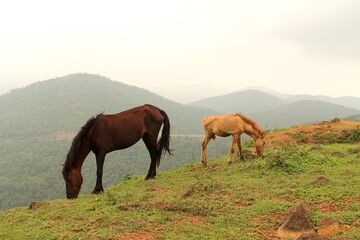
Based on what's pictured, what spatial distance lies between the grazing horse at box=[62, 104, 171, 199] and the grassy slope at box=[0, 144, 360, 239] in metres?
1.19

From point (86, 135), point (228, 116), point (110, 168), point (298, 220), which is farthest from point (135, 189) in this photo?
point (110, 168)

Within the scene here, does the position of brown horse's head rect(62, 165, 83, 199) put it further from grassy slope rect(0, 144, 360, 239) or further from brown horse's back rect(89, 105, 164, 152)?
brown horse's back rect(89, 105, 164, 152)

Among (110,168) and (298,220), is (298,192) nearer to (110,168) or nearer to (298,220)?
(298,220)

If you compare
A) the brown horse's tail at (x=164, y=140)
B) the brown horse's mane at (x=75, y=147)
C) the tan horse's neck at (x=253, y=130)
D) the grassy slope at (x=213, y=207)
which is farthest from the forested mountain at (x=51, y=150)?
the grassy slope at (x=213, y=207)

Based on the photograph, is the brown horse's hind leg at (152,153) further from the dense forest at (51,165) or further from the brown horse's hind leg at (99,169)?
the dense forest at (51,165)

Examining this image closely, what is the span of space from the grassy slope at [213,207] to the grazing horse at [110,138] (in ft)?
3.90

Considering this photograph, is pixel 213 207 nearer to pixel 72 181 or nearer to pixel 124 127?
pixel 124 127

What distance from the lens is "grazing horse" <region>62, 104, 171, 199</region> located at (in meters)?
10.8

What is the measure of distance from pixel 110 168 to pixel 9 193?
26091 millimetres

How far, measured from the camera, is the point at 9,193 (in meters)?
82.4

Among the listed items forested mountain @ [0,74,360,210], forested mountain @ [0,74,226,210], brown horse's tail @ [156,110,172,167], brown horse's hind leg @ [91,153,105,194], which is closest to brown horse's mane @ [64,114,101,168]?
brown horse's hind leg @ [91,153,105,194]

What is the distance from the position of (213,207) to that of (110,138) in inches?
193

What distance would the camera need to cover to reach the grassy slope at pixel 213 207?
6688 mm

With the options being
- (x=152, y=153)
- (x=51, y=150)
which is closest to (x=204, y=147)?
(x=152, y=153)
